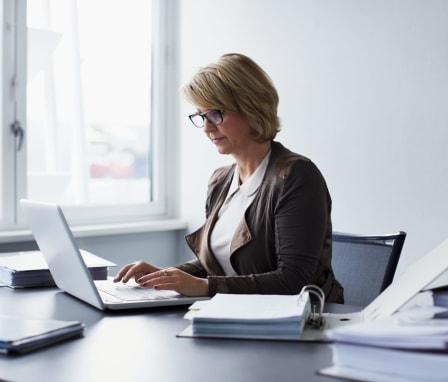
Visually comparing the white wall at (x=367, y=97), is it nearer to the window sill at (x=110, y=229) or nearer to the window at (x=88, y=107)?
the window at (x=88, y=107)

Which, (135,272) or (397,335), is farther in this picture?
(135,272)

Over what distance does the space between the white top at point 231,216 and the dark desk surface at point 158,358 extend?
0.62 m

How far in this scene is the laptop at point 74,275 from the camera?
1.42 metres

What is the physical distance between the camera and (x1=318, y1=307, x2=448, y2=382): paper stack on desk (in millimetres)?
851

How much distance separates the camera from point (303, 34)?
3.01 metres

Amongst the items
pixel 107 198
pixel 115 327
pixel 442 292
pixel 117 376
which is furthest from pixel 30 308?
pixel 107 198

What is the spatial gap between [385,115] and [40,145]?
1498 millimetres

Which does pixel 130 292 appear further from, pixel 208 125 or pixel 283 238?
pixel 208 125

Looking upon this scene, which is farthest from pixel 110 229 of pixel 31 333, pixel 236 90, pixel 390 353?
pixel 390 353

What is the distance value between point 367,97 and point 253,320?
71.5 inches

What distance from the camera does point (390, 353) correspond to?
0.88m

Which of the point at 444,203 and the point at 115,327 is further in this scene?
the point at 444,203

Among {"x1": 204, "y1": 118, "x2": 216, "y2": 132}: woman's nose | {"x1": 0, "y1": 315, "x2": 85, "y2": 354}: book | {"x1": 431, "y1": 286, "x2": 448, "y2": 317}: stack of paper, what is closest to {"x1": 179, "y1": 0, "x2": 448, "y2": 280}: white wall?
{"x1": 204, "y1": 118, "x2": 216, "y2": 132}: woman's nose

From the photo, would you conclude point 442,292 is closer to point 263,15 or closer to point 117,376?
point 117,376
